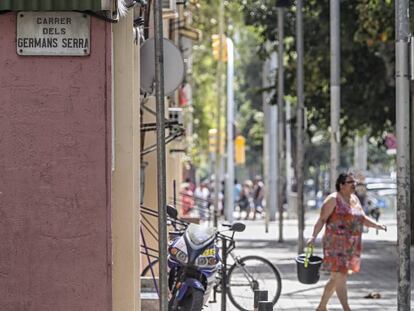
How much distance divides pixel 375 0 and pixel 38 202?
1655 cm

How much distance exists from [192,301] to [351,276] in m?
9.31

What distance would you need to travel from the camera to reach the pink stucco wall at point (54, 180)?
987cm

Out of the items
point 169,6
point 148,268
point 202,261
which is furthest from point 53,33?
point 169,6

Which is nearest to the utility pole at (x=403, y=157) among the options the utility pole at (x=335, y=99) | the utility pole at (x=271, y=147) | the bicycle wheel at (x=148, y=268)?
the bicycle wheel at (x=148, y=268)

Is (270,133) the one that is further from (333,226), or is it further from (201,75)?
(333,226)

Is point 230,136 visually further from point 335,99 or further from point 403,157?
point 403,157

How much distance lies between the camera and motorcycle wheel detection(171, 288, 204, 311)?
40.4ft

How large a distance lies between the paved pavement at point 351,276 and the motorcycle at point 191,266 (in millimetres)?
2807

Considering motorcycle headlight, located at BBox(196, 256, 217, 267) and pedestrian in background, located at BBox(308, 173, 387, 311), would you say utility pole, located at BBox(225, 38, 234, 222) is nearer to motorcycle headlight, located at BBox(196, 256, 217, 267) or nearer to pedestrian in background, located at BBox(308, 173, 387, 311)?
pedestrian in background, located at BBox(308, 173, 387, 311)

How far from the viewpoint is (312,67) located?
30391mm

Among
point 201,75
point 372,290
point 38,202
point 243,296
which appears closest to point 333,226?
point 243,296

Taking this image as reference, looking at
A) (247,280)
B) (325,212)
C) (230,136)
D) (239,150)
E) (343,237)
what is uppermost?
(230,136)

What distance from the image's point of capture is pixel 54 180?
32.5 feet

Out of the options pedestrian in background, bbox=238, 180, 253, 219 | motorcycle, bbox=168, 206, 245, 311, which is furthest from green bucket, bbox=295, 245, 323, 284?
pedestrian in background, bbox=238, 180, 253, 219
